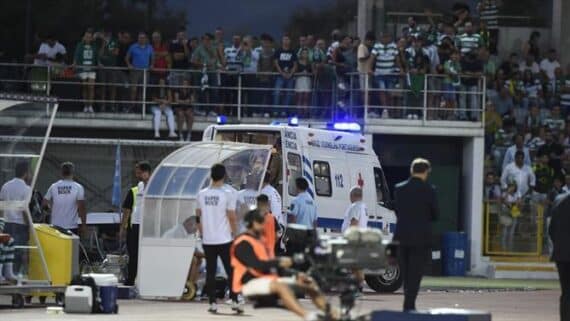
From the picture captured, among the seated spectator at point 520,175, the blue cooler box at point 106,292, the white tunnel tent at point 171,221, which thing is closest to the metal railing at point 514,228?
the seated spectator at point 520,175

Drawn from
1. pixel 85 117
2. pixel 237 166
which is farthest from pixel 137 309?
pixel 85 117

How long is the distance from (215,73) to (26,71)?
4.00 m

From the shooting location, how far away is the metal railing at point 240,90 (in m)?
36.7

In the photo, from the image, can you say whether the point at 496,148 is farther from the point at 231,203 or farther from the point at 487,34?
the point at 231,203

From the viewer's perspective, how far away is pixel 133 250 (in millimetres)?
26734

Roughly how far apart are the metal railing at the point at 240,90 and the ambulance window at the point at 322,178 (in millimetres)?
7384

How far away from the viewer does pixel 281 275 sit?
17672mm

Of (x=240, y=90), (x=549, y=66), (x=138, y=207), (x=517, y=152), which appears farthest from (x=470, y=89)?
(x=138, y=207)

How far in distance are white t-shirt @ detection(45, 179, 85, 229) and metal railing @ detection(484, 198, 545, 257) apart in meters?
13.8

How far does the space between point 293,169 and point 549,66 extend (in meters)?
14.1

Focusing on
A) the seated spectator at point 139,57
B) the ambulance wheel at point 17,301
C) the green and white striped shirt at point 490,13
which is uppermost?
the green and white striped shirt at point 490,13

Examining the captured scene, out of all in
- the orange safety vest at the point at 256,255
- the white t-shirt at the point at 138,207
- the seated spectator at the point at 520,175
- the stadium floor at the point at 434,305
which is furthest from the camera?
the seated spectator at the point at 520,175

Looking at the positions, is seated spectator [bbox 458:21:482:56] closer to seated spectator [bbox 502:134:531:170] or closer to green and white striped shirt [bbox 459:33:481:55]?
green and white striped shirt [bbox 459:33:481:55]

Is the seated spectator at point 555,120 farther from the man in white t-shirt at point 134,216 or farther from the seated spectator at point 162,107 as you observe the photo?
the man in white t-shirt at point 134,216
